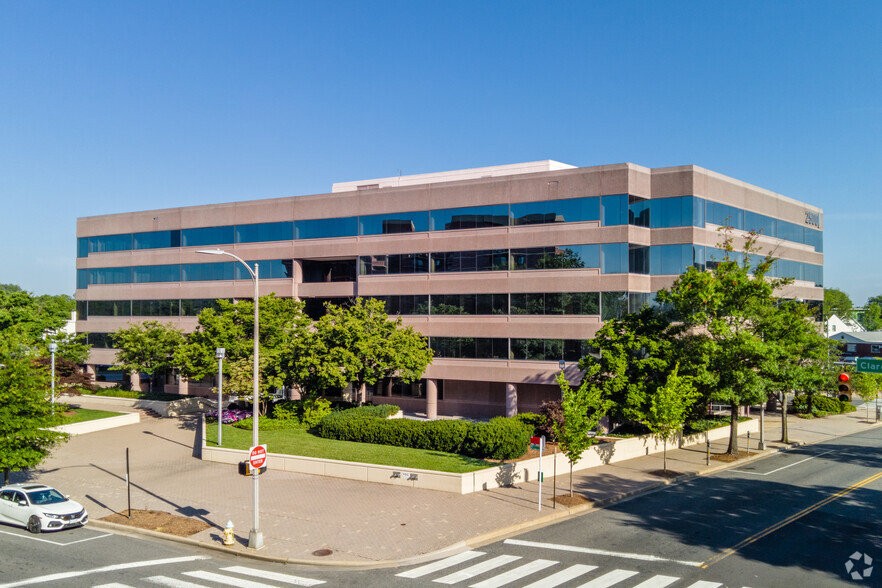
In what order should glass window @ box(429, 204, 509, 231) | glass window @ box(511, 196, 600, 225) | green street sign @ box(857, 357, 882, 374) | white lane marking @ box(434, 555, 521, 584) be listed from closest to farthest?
white lane marking @ box(434, 555, 521, 584), green street sign @ box(857, 357, 882, 374), glass window @ box(511, 196, 600, 225), glass window @ box(429, 204, 509, 231)

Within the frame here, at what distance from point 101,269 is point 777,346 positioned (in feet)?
190

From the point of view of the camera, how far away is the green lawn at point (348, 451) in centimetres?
2814

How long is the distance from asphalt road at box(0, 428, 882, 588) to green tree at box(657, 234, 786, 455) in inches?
295

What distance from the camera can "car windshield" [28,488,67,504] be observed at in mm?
22234

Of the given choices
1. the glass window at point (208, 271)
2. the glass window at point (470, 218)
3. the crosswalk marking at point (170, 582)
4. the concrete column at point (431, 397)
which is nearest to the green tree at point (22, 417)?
the crosswalk marking at point (170, 582)

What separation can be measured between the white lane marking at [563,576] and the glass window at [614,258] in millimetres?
26332

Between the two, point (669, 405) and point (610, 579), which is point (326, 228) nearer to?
point (669, 405)

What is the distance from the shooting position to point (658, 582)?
16.1 m

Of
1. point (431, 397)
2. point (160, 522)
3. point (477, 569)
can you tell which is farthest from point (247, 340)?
point (477, 569)

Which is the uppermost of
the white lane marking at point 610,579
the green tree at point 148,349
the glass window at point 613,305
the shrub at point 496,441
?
the glass window at point 613,305

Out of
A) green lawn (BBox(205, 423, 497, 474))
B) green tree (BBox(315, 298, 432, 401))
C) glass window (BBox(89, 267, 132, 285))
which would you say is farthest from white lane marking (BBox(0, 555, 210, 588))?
glass window (BBox(89, 267, 132, 285))

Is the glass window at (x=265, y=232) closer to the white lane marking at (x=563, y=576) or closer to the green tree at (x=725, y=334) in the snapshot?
the green tree at (x=725, y=334)

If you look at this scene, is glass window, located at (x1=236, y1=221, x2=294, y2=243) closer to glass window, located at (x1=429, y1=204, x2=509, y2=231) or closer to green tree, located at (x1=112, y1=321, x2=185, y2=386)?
green tree, located at (x1=112, y1=321, x2=185, y2=386)

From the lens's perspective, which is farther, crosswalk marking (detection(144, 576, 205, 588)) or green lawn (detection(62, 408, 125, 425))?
green lawn (detection(62, 408, 125, 425))
